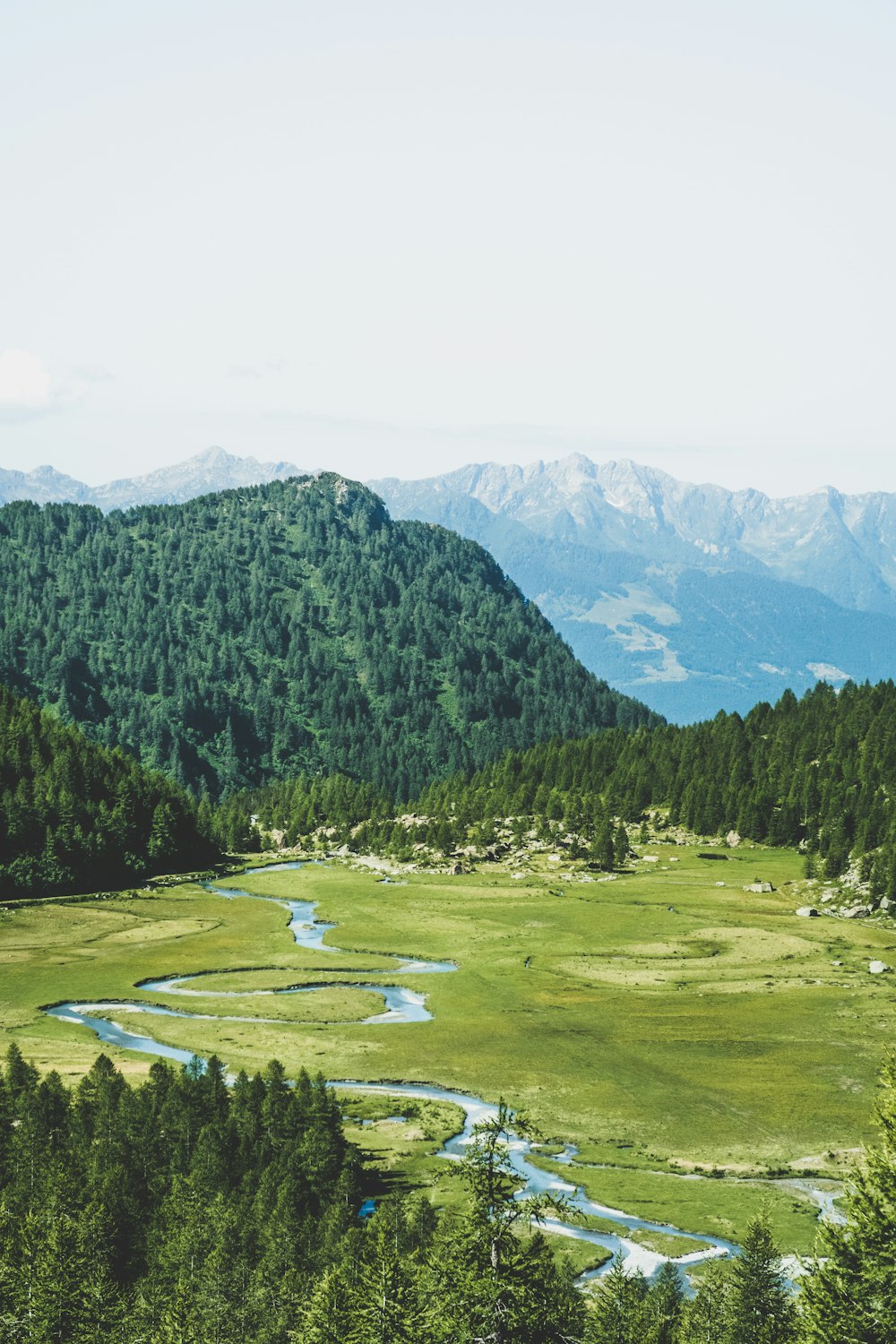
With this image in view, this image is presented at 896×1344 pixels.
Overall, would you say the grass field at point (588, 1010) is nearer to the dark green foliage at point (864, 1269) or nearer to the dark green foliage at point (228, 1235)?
the dark green foliage at point (228, 1235)

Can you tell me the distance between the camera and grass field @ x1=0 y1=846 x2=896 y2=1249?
3263 inches

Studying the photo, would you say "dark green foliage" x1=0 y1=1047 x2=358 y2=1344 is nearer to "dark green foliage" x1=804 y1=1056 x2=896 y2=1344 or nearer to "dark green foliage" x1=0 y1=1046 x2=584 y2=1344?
"dark green foliage" x1=0 y1=1046 x2=584 y2=1344

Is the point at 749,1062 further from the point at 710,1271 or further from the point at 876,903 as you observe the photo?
the point at 876,903

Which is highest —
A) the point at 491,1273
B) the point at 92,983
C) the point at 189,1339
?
the point at 491,1273

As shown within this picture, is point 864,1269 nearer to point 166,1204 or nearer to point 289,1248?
point 289,1248

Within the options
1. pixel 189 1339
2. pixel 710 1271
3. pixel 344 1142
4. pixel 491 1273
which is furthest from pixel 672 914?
pixel 491 1273

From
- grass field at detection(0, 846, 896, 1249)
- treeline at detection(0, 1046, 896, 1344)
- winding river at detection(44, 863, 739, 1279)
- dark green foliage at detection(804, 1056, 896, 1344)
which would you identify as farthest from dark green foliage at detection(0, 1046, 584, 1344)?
grass field at detection(0, 846, 896, 1249)

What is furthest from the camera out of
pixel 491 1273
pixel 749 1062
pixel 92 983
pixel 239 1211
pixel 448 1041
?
pixel 92 983

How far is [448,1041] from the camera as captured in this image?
11100 cm

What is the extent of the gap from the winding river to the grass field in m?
1.75

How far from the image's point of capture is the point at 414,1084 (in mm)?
98125

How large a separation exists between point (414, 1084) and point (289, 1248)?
4276 cm

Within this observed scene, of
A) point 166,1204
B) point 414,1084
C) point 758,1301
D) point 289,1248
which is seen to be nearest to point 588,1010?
point 414,1084

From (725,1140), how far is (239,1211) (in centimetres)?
4194
